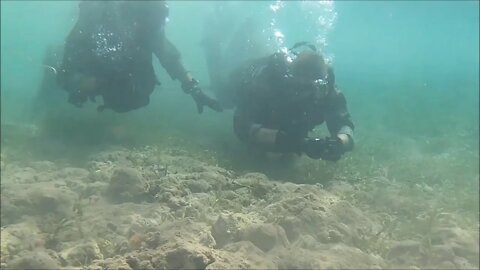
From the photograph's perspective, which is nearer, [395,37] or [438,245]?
[438,245]

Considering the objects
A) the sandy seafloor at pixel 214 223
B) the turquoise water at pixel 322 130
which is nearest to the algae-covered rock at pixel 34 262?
the sandy seafloor at pixel 214 223

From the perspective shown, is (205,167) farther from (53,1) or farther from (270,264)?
(53,1)

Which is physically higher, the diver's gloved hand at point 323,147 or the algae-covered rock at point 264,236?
the diver's gloved hand at point 323,147

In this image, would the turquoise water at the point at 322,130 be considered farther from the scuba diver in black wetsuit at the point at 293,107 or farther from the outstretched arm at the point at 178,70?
the outstretched arm at the point at 178,70

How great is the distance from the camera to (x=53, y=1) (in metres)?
39.5

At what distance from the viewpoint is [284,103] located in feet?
19.5

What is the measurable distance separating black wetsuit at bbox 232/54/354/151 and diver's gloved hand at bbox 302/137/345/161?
0.56 feet

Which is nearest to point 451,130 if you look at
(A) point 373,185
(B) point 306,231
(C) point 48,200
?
(A) point 373,185

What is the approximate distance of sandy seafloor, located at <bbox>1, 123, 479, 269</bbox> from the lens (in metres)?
2.79

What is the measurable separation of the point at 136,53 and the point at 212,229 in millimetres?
4931

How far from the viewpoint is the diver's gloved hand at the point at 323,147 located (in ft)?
18.3

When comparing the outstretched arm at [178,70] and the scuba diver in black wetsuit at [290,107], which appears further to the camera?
the outstretched arm at [178,70]

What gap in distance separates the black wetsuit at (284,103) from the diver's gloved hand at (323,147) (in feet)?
0.56

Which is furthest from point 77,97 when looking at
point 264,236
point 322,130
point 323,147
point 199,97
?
point 322,130
